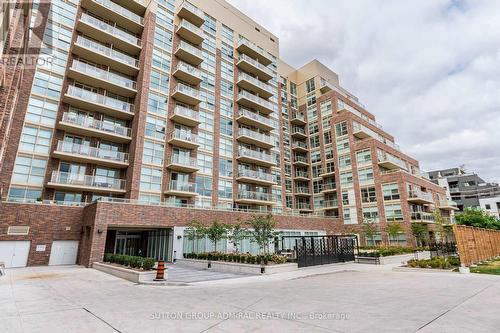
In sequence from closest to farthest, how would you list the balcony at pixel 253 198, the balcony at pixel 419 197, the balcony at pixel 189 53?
the balcony at pixel 189 53 → the balcony at pixel 253 198 → the balcony at pixel 419 197

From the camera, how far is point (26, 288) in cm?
1103

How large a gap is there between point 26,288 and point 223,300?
332 inches

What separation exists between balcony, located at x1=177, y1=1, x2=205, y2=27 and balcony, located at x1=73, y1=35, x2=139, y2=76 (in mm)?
9199

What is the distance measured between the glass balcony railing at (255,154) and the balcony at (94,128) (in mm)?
13851

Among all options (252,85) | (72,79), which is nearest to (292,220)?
(252,85)

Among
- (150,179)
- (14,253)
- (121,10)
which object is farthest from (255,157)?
(14,253)

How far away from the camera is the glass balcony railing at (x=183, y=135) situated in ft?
98.8

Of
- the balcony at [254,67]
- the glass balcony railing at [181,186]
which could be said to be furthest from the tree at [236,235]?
the balcony at [254,67]

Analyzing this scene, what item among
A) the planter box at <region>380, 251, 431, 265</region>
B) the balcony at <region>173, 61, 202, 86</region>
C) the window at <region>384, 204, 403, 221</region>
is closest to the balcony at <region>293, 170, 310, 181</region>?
the window at <region>384, 204, 403, 221</region>

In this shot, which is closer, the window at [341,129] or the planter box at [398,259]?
the planter box at [398,259]

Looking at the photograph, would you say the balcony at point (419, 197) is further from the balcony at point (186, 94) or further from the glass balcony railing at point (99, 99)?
the glass balcony railing at point (99, 99)

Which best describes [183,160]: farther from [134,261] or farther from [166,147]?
[134,261]

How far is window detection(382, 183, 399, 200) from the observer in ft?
123

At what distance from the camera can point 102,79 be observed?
27.5 meters
